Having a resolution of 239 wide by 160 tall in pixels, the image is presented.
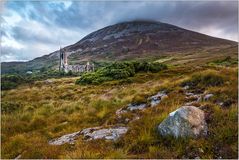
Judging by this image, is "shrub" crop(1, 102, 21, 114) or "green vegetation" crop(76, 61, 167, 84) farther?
"green vegetation" crop(76, 61, 167, 84)

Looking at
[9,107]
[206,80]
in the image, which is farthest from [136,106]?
[9,107]

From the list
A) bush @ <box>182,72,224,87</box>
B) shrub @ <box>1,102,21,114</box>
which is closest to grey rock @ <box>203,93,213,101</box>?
bush @ <box>182,72,224,87</box>

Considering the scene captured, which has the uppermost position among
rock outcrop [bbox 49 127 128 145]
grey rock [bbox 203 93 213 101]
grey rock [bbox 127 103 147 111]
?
grey rock [bbox 203 93 213 101]

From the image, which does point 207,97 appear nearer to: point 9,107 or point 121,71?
point 9,107

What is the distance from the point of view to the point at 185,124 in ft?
21.5

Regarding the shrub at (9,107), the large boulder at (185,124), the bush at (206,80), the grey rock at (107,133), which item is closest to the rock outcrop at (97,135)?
the grey rock at (107,133)

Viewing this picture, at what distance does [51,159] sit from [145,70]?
37477mm

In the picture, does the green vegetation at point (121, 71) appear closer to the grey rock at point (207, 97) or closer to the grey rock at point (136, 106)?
the grey rock at point (136, 106)

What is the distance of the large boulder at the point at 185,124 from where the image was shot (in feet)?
21.2

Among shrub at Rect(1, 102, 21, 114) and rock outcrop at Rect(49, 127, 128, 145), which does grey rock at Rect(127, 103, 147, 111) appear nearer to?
rock outcrop at Rect(49, 127, 128, 145)

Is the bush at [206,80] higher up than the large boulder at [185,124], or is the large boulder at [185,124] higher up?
the bush at [206,80]

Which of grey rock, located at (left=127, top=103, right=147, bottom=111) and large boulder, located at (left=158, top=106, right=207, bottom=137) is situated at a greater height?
large boulder, located at (left=158, top=106, right=207, bottom=137)

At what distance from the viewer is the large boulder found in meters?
6.45

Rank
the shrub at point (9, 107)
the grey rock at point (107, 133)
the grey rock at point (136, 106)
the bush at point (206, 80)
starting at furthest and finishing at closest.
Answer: the shrub at point (9, 107), the bush at point (206, 80), the grey rock at point (136, 106), the grey rock at point (107, 133)
